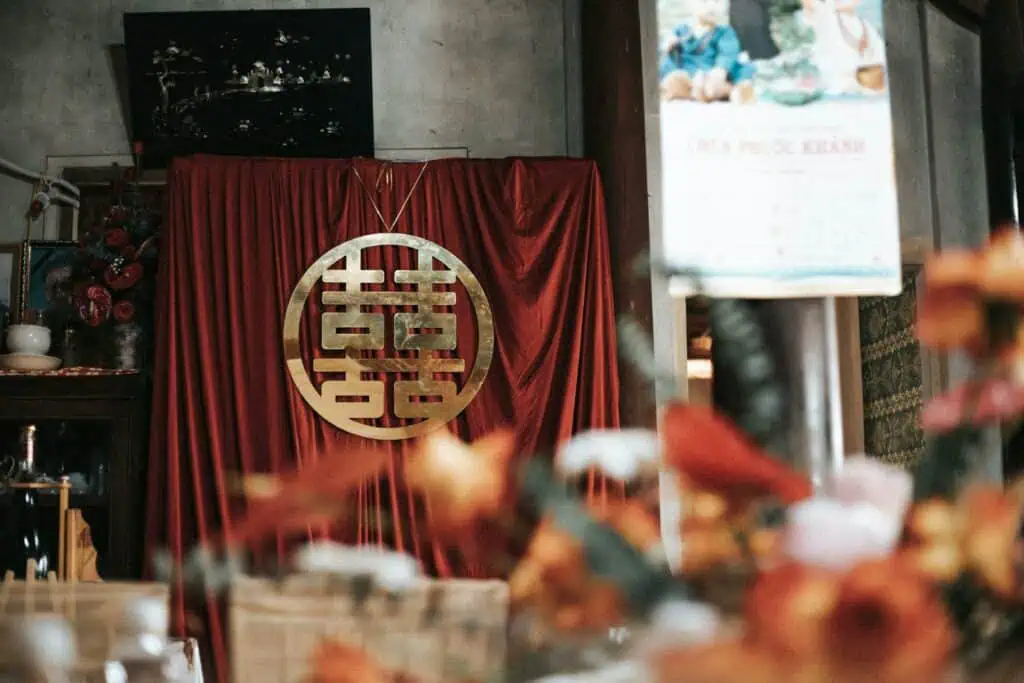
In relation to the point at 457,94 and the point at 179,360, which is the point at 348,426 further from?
the point at 457,94

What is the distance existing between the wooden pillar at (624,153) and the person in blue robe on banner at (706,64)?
0.39ft

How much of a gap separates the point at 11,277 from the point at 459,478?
178 inches

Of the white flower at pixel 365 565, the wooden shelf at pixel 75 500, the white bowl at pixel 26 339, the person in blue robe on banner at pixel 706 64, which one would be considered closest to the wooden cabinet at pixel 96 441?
the wooden shelf at pixel 75 500

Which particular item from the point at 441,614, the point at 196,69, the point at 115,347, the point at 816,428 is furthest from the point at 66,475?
the point at 441,614

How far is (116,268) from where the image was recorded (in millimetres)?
4293

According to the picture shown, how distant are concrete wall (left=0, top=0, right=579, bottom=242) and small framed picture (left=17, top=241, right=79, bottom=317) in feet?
1.18

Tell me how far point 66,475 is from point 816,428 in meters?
2.97

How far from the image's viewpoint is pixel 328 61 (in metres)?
4.70

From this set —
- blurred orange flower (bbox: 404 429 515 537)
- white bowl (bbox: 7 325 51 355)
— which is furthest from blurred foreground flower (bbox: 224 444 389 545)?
white bowl (bbox: 7 325 51 355)

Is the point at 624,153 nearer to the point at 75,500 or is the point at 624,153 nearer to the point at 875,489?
the point at 75,500

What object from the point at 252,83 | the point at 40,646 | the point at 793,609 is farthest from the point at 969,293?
the point at 252,83

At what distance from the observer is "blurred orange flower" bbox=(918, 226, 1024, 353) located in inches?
20.0

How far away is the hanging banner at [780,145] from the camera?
13.7 feet

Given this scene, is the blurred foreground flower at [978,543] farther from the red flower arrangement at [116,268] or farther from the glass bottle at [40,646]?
the red flower arrangement at [116,268]
